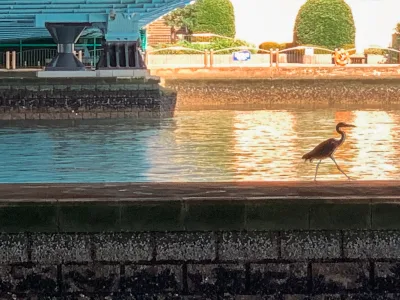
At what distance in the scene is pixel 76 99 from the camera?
3378 centimetres

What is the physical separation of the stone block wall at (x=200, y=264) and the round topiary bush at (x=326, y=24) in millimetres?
47304

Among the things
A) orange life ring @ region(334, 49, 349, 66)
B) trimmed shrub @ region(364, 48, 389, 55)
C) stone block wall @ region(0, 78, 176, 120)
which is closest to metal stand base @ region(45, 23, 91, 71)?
stone block wall @ region(0, 78, 176, 120)

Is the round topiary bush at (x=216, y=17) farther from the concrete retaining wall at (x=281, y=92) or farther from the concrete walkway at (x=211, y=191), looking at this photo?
the concrete walkway at (x=211, y=191)

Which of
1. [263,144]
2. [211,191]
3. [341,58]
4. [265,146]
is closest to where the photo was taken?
[211,191]

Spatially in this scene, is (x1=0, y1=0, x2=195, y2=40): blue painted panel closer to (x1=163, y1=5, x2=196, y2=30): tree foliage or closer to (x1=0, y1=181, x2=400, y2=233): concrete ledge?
(x1=163, y1=5, x2=196, y2=30): tree foliage

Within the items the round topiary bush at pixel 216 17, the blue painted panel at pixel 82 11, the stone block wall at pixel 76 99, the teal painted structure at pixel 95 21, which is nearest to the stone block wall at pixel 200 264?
the stone block wall at pixel 76 99

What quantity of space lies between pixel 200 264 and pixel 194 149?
50.7ft

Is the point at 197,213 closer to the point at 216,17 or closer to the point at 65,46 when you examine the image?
the point at 65,46

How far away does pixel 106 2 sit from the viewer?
3572 centimetres

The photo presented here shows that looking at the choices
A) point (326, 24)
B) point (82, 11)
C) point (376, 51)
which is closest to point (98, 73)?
point (82, 11)

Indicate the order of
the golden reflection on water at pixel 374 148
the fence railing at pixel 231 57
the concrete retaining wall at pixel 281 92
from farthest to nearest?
the fence railing at pixel 231 57 → the concrete retaining wall at pixel 281 92 → the golden reflection on water at pixel 374 148

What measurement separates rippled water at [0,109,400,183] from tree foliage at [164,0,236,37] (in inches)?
947

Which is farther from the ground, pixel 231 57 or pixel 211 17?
pixel 211 17

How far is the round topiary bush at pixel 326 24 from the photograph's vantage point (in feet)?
183
